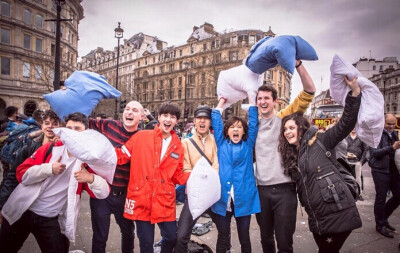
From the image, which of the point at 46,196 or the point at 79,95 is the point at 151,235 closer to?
the point at 46,196

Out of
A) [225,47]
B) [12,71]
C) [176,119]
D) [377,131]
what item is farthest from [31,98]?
[377,131]

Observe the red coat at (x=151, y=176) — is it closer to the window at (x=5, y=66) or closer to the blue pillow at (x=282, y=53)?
the blue pillow at (x=282, y=53)

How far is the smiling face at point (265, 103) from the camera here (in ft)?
8.93

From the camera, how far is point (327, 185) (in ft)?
7.01

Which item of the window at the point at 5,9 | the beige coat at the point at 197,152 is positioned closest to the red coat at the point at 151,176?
the beige coat at the point at 197,152

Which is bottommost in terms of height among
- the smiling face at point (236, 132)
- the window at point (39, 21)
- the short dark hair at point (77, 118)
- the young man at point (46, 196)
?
the young man at point (46, 196)

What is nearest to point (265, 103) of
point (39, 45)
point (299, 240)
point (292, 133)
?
point (292, 133)

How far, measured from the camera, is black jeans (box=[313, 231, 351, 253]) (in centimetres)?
217

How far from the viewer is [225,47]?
42.8 m

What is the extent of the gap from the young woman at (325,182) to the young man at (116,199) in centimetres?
193

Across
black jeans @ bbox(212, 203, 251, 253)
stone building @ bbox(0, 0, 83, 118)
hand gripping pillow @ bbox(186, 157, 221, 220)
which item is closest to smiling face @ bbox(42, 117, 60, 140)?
hand gripping pillow @ bbox(186, 157, 221, 220)

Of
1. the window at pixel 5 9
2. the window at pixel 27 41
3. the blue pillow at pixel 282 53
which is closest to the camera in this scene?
the blue pillow at pixel 282 53

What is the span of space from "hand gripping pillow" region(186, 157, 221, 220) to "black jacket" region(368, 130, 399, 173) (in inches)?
135

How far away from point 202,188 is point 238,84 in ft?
4.86
